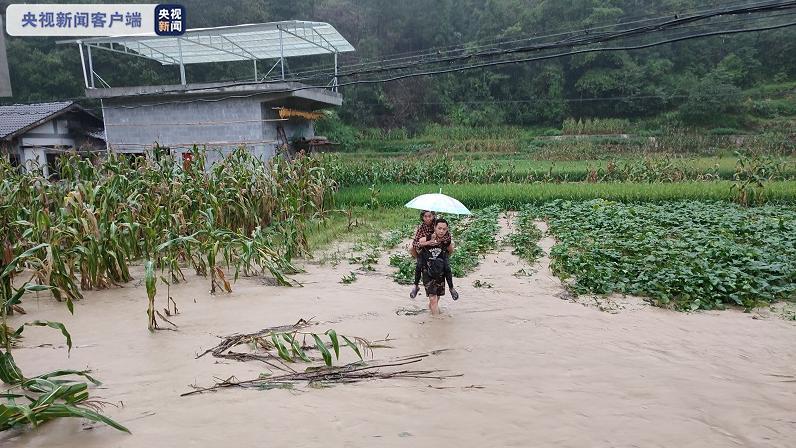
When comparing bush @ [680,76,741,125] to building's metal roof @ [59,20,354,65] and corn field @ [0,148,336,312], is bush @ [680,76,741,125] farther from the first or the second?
corn field @ [0,148,336,312]

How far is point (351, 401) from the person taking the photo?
410 centimetres

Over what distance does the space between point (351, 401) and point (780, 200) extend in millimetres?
15682

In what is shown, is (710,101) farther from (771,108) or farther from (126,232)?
(126,232)

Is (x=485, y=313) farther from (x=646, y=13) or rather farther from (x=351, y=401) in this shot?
(x=646, y=13)

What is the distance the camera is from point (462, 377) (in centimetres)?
468

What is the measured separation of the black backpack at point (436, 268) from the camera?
247 inches

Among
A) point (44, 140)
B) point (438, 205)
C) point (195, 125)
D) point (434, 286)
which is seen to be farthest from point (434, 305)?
point (44, 140)

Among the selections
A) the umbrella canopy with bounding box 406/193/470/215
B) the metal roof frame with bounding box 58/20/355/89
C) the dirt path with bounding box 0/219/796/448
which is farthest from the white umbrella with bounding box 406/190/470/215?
the metal roof frame with bounding box 58/20/355/89

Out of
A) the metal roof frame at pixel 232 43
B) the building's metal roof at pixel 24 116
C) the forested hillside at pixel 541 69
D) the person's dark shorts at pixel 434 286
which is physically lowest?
the person's dark shorts at pixel 434 286

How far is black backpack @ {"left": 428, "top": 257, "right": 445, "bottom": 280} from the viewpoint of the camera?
6266mm

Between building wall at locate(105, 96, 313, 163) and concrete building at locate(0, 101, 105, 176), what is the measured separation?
58.9 inches

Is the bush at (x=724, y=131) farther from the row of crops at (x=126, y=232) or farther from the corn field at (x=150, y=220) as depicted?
the row of crops at (x=126, y=232)

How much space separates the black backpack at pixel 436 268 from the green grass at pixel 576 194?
9.35m

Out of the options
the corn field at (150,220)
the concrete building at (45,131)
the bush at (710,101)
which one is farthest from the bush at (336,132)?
the corn field at (150,220)
